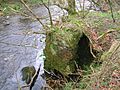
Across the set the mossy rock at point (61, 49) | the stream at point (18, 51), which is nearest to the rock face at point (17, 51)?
the stream at point (18, 51)

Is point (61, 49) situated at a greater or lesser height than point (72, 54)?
greater

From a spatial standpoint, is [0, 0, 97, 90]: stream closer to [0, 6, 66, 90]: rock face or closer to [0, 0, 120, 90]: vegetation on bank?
[0, 6, 66, 90]: rock face

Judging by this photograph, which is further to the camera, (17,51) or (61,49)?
(17,51)

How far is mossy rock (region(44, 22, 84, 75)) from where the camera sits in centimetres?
880

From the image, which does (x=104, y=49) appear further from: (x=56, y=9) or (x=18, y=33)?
(x=56, y=9)

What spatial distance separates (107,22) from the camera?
12.6 metres

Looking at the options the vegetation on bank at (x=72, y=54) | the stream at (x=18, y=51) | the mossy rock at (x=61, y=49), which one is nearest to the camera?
the vegetation on bank at (x=72, y=54)

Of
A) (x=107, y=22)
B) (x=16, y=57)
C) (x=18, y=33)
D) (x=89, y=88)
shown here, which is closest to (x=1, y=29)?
(x=18, y=33)

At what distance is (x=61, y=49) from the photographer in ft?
28.9

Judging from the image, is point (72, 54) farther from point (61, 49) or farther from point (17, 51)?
point (17, 51)

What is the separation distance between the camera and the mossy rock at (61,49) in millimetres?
8797

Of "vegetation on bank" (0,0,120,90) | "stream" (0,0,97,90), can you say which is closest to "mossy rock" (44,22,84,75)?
"vegetation on bank" (0,0,120,90)

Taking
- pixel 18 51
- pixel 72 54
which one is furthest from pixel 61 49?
pixel 18 51

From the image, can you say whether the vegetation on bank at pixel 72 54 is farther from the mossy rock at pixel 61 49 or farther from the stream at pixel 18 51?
the stream at pixel 18 51
